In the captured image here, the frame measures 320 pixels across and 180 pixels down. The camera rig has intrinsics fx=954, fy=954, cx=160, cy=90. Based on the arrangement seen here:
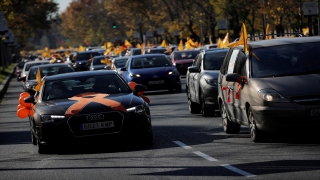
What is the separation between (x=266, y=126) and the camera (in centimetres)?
1304

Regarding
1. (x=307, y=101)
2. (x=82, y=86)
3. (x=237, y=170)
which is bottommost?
(x=237, y=170)

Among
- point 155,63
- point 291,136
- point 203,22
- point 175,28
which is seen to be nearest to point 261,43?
point 291,136

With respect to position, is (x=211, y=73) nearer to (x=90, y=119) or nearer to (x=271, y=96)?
(x=90, y=119)

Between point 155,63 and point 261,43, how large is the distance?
60.7ft

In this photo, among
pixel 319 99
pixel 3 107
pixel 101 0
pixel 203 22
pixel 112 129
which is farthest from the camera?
pixel 101 0

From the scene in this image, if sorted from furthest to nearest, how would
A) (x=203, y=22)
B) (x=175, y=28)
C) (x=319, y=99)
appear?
1. (x=175, y=28)
2. (x=203, y=22)
3. (x=319, y=99)

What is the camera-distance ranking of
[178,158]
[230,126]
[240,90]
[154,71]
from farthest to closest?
[154,71] < [230,126] < [240,90] < [178,158]

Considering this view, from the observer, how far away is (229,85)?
15195 mm

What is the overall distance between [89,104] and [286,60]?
298cm

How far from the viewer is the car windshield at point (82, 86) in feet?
49.6

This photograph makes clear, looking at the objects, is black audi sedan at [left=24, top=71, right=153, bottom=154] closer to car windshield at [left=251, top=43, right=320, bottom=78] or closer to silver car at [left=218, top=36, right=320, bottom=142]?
silver car at [left=218, top=36, right=320, bottom=142]

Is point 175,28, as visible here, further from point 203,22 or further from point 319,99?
point 319,99

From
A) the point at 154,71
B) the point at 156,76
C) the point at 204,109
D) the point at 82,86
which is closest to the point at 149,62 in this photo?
the point at 154,71

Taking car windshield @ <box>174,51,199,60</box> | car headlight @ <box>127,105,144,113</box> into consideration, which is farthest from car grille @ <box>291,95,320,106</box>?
car windshield @ <box>174,51,199,60</box>
